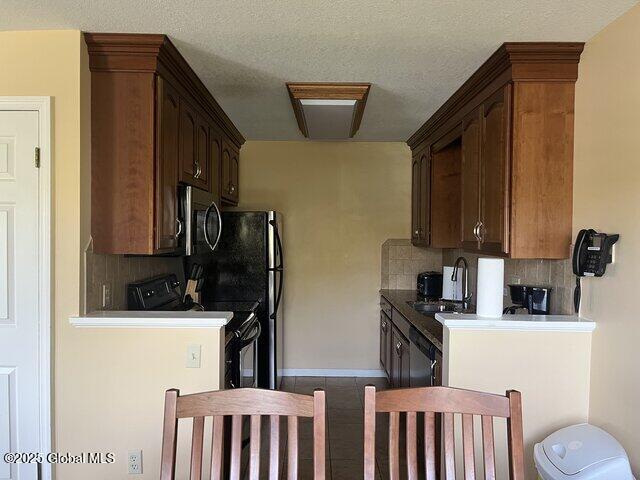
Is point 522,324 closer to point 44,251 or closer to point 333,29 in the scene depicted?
point 333,29

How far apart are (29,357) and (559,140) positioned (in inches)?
109

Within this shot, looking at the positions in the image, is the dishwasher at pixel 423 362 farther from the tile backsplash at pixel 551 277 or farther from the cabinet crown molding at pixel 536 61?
the cabinet crown molding at pixel 536 61

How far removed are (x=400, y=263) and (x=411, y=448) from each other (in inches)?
127

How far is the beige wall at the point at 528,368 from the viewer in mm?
2092

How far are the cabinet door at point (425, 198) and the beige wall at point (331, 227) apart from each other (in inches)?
18.2

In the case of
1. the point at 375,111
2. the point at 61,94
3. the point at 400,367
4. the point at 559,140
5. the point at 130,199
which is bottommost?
the point at 400,367

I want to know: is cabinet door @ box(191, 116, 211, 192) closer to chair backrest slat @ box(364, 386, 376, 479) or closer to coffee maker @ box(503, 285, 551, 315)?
chair backrest slat @ box(364, 386, 376, 479)

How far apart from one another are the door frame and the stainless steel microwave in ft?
2.19

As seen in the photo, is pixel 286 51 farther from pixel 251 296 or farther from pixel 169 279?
pixel 251 296

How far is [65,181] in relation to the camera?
2070mm

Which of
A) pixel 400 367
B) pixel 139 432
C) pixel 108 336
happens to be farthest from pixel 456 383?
pixel 108 336

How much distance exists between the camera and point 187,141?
2.66 meters

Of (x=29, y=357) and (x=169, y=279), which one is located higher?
(x=169, y=279)

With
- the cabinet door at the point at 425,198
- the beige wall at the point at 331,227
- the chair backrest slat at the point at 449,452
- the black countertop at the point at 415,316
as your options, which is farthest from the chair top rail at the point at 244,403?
the beige wall at the point at 331,227
